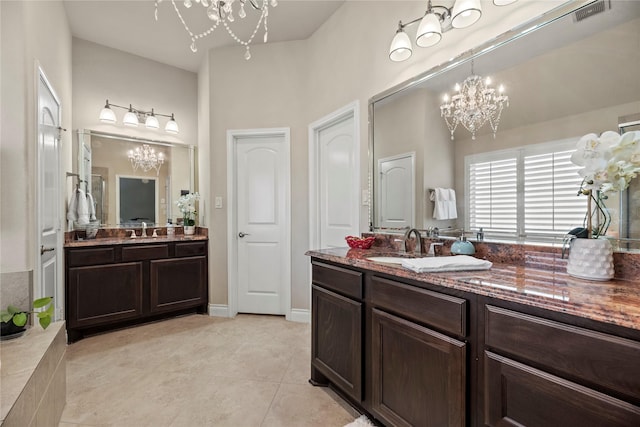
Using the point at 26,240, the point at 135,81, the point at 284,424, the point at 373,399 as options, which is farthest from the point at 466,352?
the point at 135,81

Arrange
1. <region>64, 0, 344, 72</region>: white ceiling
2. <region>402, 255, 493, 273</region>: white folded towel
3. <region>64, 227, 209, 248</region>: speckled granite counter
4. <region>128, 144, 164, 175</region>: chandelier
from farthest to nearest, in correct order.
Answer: <region>128, 144, 164, 175</region>: chandelier → <region>64, 227, 209, 248</region>: speckled granite counter → <region>64, 0, 344, 72</region>: white ceiling → <region>402, 255, 493, 273</region>: white folded towel

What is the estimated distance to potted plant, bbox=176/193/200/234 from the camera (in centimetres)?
360

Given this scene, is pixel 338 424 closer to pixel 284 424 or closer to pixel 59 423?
pixel 284 424

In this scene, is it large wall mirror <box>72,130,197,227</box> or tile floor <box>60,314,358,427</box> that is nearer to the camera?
tile floor <box>60,314,358,427</box>

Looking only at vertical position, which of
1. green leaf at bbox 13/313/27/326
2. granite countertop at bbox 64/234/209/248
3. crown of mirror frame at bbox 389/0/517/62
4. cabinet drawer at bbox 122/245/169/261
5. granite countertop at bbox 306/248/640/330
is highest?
crown of mirror frame at bbox 389/0/517/62

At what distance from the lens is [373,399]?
60.2 inches

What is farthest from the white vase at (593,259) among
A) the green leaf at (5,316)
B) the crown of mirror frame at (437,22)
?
the green leaf at (5,316)

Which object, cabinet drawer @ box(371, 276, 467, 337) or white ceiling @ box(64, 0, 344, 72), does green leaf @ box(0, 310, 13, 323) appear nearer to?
cabinet drawer @ box(371, 276, 467, 337)

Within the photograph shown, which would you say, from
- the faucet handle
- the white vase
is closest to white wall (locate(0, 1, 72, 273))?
the faucet handle

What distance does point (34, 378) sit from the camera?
128 centimetres

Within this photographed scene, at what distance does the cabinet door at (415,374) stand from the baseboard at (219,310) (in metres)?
2.28

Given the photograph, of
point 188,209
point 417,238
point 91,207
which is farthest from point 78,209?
point 417,238

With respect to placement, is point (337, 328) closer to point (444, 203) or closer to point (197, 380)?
point (444, 203)

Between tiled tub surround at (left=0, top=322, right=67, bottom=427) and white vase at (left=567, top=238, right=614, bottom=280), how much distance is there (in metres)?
2.06
